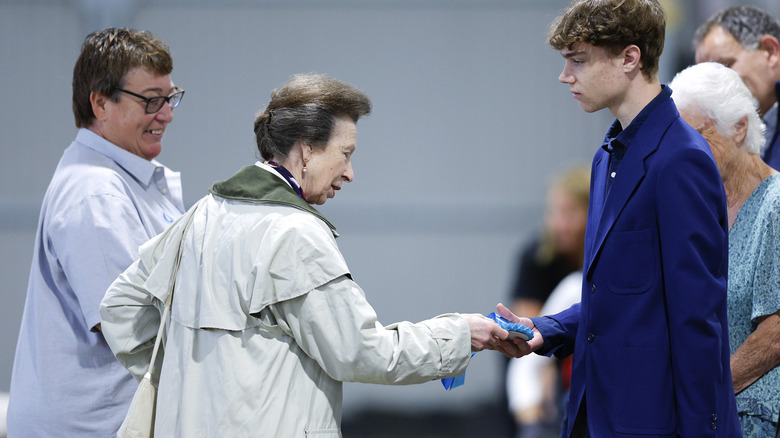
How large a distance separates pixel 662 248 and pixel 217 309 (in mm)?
955

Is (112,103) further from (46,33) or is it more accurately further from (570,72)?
(46,33)

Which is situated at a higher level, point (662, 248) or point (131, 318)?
point (662, 248)

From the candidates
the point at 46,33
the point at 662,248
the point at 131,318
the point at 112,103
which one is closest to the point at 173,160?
the point at 46,33

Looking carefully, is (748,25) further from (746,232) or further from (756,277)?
(756,277)

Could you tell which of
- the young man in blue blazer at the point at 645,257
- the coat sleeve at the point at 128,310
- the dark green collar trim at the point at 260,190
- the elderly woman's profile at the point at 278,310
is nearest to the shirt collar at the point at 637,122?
the young man in blue blazer at the point at 645,257

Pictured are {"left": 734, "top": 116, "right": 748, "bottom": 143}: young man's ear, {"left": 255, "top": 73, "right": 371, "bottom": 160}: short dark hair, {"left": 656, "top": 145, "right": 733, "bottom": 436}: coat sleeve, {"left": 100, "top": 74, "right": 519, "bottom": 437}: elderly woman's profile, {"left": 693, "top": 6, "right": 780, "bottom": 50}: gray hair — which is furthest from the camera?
{"left": 693, "top": 6, "right": 780, "bottom": 50}: gray hair

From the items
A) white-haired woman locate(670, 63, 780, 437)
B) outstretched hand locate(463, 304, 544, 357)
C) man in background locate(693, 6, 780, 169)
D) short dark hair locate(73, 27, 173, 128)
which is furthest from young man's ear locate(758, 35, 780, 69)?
short dark hair locate(73, 27, 173, 128)

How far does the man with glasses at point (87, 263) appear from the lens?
226cm

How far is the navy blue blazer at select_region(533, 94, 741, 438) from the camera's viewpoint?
67.5 inches

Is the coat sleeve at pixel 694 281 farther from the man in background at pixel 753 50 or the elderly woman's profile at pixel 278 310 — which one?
the man in background at pixel 753 50

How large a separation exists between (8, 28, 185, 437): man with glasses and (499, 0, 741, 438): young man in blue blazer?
1.23 metres

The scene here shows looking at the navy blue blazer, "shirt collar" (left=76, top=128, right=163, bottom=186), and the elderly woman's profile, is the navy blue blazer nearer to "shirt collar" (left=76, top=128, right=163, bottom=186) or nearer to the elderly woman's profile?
the elderly woman's profile

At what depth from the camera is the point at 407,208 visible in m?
5.28

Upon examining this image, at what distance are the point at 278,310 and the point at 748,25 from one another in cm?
214
